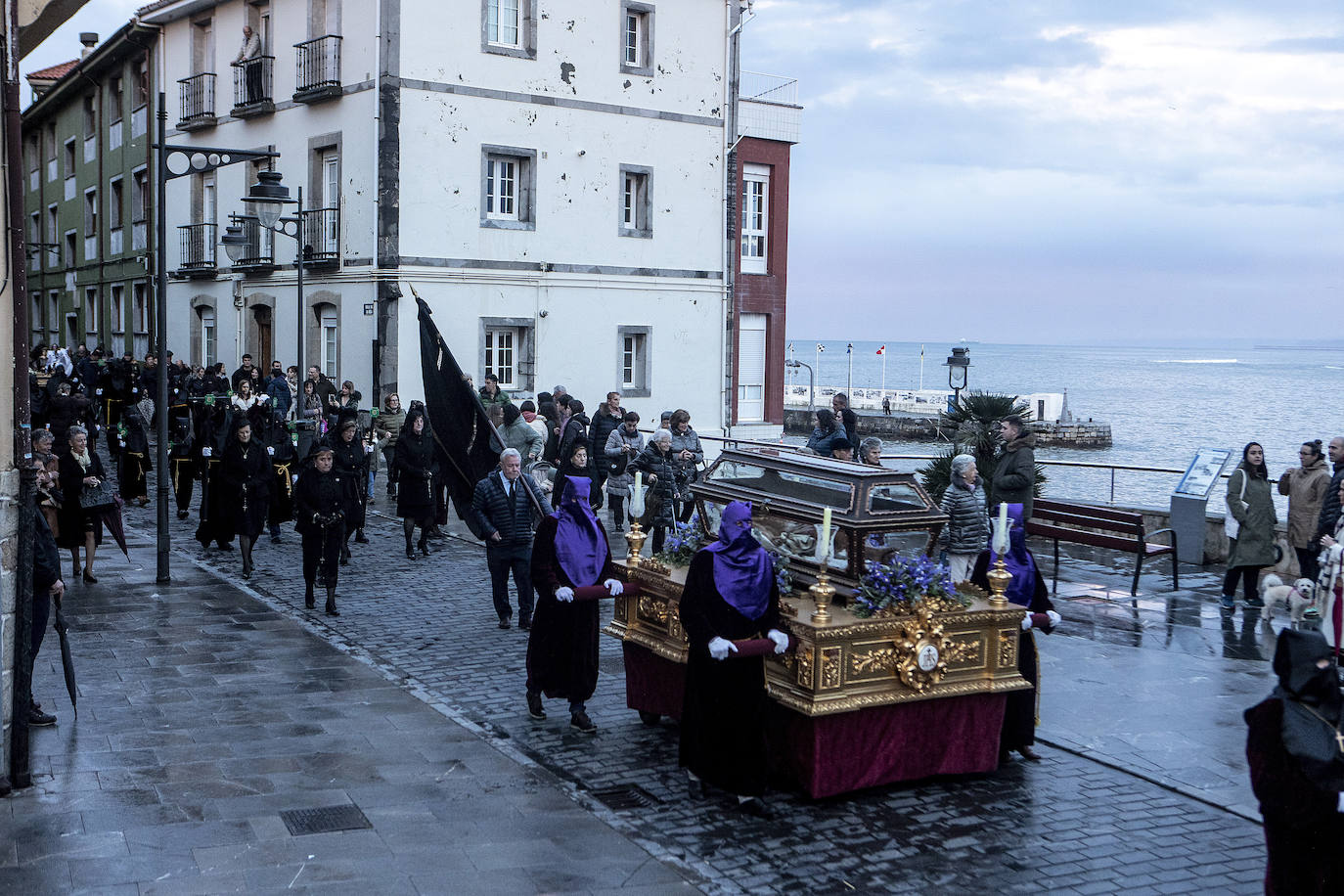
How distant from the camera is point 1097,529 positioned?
51.4ft

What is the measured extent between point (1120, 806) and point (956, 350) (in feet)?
63.8

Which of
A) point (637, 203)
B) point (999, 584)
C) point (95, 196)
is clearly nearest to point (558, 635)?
point (999, 584)

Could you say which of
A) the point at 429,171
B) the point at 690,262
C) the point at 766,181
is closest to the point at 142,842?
the point at 429,171

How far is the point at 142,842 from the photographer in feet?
23.1

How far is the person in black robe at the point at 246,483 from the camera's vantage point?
607 inches

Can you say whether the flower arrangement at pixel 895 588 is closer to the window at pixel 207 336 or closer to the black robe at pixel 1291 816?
the black robe at pixel 1291 816

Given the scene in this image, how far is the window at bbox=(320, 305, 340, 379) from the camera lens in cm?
2841

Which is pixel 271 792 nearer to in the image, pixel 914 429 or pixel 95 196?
pixel 95 196

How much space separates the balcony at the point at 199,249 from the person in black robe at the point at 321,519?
68.8ft

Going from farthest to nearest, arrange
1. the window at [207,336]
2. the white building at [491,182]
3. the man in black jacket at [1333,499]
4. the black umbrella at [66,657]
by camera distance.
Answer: the window at [207,336] < the white building at [491,182] < the man in black jacket at [1333,499] < the black umbrella at [66,657]

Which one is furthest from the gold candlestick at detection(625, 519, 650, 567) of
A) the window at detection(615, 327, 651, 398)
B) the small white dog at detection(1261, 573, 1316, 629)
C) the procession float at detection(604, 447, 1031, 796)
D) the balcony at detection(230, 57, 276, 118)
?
the balcony at detection(230, 57, 276, 118)

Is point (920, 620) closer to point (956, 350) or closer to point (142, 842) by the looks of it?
point (142, 842)

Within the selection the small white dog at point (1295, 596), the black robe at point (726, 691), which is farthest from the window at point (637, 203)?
the black robe at point (726, 691)

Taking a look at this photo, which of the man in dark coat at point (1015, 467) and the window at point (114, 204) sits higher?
the window at point (114, 204)
